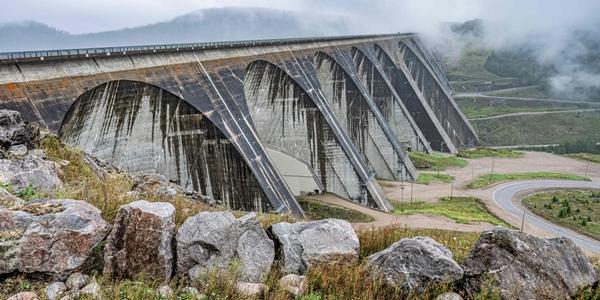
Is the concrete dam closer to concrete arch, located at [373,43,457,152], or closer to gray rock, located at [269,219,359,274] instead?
gray rock, located at [269,219,359,274]

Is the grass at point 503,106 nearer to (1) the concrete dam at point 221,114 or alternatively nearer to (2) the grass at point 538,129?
(2) the grass at point 538,129

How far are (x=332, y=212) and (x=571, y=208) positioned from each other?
2134 cm

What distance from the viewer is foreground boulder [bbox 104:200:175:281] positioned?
5461 millimetres

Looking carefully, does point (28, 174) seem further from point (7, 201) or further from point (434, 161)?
point (434, 161)

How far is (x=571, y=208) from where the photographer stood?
37094mm

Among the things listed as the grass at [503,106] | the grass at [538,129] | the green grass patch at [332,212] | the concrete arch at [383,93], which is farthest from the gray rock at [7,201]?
the grass at [503,106]

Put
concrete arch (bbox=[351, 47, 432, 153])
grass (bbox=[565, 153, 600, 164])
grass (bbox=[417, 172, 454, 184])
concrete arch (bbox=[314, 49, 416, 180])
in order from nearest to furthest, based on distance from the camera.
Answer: concrete arch (bbox=[314, 49, 416, 180]), grass (bbox=[417, 172, 454, 184]), concrete arch (bbox=[351, 47, 432, 153]), grass (bbox=[565, 153, 600, 164])

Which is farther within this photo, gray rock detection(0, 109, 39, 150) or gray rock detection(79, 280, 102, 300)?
gray rock detection(0, 109, 39, 150)

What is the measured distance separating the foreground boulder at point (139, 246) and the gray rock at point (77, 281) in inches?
9.7

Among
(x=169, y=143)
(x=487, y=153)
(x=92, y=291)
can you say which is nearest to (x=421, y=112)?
(x=487, y=153)

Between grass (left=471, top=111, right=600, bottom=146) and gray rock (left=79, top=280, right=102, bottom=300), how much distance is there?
2891 inches

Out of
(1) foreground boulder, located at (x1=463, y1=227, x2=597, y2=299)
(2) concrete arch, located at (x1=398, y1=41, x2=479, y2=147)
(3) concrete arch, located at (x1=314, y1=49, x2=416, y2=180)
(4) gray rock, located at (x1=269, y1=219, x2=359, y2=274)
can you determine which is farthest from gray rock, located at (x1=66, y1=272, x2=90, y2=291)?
(2) concrete arch, located at (x1=398, y1=41, x2=479, y2=147)

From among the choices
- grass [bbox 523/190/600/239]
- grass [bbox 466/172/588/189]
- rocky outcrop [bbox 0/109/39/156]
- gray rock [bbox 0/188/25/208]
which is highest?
rocky outcrop [bbox 0/109/39/156]

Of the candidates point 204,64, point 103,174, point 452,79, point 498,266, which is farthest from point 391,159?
point 452,79
